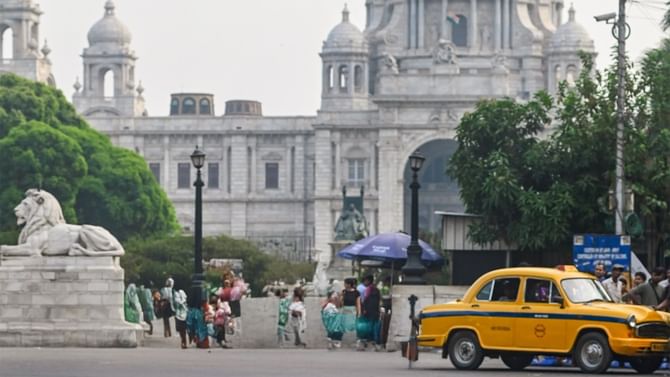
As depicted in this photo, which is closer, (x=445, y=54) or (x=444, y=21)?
(x=445, y=54)

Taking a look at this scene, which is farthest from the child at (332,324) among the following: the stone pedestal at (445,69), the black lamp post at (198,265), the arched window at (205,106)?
the arched window at (205,106)

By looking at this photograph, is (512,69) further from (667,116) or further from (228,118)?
(667,116)

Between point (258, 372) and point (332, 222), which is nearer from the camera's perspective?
point (258, 372)

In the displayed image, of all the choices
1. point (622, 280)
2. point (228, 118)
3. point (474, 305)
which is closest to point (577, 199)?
point (622, 280)

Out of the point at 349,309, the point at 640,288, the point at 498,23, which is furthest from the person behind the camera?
the point at 498,23

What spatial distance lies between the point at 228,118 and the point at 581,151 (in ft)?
310

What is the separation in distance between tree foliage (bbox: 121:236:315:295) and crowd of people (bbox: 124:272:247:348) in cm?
2303

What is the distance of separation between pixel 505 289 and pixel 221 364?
4.45 meters

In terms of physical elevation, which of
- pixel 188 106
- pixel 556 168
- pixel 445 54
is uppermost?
pixel 445 54

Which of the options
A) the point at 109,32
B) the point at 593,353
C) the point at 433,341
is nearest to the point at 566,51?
the point at 109,32

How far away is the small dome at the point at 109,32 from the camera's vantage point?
149 metres

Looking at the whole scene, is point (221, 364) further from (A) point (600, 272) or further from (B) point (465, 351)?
(A) point (600, 272)

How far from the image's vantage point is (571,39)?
145 meters

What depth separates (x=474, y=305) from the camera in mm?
37469
